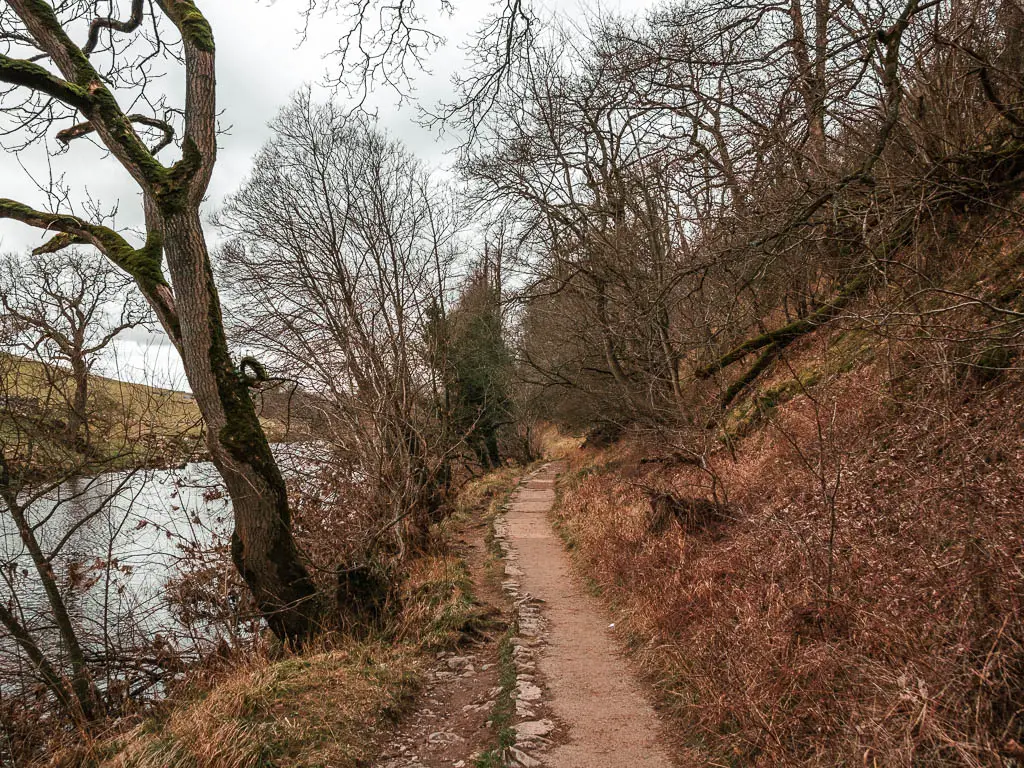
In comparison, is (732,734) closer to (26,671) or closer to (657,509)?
(657,509)

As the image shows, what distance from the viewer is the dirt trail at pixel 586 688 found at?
397 centimetres

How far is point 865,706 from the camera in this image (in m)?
2.97

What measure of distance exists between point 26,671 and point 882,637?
21.8 ft

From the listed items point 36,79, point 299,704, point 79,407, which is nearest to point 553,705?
point 299,704

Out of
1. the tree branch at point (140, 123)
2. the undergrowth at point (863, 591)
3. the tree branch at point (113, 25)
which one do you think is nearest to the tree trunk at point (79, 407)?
the tree branch at point (140, 123)

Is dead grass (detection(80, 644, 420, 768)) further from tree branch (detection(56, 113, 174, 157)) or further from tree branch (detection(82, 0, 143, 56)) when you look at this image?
tree branch (detection(82, 0, 143, 56))

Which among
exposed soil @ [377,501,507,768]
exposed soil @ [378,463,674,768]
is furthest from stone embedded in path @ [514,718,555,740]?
exposed soil @ [377,501,507,768]

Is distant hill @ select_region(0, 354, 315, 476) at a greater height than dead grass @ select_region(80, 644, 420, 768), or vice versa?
distant hill @ select_region(0, 354, 315, 476)

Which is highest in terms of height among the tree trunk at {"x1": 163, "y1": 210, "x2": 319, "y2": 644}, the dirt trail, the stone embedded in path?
the tree trunk at {"x1": 163, "y1": 210, "x2": 319, "y2": 644}

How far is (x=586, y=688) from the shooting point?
16.4 ft

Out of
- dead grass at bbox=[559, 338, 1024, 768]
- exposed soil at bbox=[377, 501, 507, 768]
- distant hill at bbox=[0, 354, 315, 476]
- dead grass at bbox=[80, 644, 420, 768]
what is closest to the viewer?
dead grass at bbox=[559, 338, 1024, 768]

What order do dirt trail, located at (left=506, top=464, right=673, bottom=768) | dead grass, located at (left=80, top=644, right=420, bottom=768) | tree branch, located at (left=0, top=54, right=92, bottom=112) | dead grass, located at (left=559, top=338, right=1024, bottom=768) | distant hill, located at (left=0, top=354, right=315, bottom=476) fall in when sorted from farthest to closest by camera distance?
distant hill, located at (left=0, top=354, right=315, bottom=476) < tree branch, located at (left=0, top=54, right=92, bottom=112) < dirt trail, located at (left=506, top=464, right=673, bottom=768) < dead grass, located at (left=80, top=644, right=420, bottom=768) < dead grass, located at (left=559, top=338, right=1024, bottom=768)

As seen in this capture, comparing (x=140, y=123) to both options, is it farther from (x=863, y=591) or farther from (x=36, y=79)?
(x=863, y=591)

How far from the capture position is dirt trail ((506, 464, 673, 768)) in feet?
13.0
